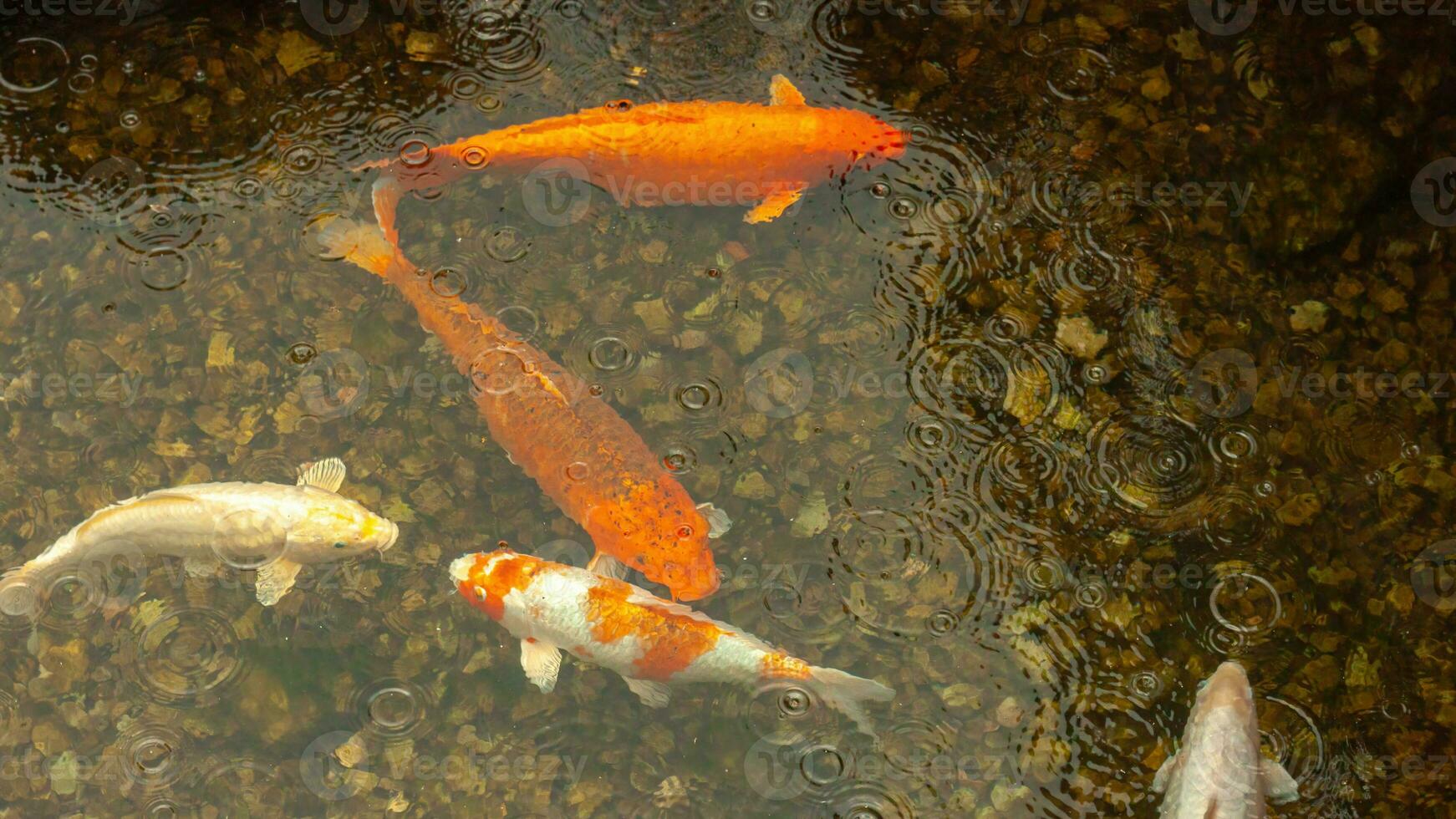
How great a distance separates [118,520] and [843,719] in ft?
7.96

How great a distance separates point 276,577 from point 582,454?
1.09m

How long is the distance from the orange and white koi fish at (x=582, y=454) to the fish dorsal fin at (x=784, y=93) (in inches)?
50.8

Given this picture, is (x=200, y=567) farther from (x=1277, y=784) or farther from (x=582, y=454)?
(x=1277, y=784)

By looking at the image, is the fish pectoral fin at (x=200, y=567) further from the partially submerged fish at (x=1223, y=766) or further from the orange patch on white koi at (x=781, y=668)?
the partially submerged fish at (x=1223, y=766)

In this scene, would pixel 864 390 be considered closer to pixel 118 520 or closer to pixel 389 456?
pixel 389 456

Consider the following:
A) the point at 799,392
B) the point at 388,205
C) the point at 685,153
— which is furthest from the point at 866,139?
the point at 388,205

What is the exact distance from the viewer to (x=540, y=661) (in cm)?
389

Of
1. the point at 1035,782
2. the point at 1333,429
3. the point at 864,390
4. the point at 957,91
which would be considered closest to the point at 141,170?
the point at 864,390

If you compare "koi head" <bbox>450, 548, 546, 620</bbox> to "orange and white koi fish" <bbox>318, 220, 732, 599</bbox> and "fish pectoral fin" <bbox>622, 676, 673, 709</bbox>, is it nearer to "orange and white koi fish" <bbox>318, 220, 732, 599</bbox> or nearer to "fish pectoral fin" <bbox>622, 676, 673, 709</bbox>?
"orange and white koi fish" <bbox>318, 220, 732, 599</bbox>

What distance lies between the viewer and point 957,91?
4.50 metres

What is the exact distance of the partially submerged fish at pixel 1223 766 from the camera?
3.60 metres

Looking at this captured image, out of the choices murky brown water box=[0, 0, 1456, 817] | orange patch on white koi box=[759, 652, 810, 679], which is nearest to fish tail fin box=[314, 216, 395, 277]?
murky brown water box=[0, 0, 1456, 817]

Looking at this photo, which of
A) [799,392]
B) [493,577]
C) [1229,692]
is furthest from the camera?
[799,392]

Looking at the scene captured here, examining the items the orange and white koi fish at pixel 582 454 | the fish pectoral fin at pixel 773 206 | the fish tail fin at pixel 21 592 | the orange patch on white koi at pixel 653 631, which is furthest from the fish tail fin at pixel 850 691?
the fish tail fin at pixel 21 592
